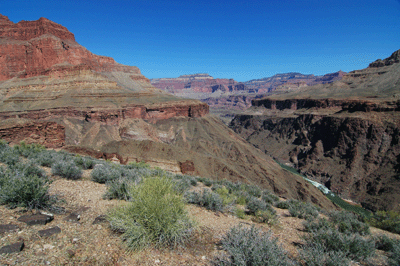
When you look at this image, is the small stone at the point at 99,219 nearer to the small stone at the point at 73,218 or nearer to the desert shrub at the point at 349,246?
the small stone at the point at 73,218

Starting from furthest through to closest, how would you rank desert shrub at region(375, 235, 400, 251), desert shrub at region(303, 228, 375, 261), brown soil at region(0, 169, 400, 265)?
desert shrub at region(375, 235, 400, 251) < desert shrub at region(303, 228, 375, 261) < brown soil at region(0, 169, 400, 265)

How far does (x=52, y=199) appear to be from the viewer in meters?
5.43

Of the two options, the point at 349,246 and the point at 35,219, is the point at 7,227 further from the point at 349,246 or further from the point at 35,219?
the point at 349,246

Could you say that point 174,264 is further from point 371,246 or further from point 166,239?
point 371,246

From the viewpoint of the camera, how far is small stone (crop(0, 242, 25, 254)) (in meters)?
3.38

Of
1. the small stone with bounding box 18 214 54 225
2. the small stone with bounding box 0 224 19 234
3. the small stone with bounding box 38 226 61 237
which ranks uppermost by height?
the small stone with bounding box 0 224 19 234

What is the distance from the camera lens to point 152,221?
4176mm

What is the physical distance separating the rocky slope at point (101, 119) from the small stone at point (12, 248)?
1805 cm

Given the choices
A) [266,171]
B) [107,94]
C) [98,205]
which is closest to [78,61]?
[107,94]

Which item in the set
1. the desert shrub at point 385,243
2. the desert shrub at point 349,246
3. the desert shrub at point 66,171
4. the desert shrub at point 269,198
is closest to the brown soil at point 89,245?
the desert shrub at point 349,246

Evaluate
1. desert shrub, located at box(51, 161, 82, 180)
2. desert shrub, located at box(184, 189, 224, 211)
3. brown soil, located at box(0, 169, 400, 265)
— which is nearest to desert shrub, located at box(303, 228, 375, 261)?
brown soil, located at box(0, 169, 400, 265)

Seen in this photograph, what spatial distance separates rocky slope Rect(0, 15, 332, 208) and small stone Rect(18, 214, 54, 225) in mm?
16866

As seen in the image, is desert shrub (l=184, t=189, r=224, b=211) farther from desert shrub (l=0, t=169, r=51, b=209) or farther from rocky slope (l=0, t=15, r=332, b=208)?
rocky slope (l=0, t=15, r=332, b=208)

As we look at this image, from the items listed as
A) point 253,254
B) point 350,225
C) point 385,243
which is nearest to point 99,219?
point 253,254
